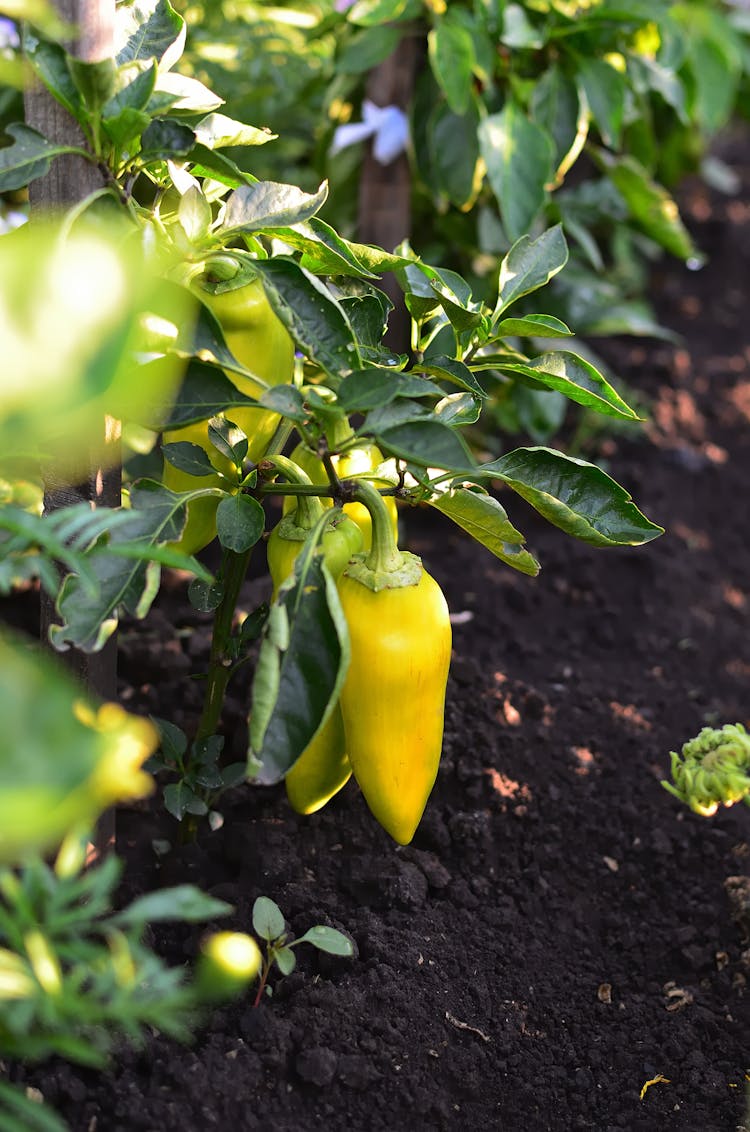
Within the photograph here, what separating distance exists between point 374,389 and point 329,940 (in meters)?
0.52

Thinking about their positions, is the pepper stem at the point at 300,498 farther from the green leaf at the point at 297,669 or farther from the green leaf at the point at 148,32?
the green leaf at the point at 148,32

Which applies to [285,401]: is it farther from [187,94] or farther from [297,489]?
[187,94]

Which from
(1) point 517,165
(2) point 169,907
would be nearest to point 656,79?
(1) point 517,165

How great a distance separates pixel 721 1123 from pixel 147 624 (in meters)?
0.92

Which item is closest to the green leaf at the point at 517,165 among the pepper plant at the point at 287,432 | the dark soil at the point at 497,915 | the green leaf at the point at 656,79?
the green leaf at the point at 656,79

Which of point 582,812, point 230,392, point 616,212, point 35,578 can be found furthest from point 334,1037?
point 616,212

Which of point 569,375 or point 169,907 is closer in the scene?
point 169,907

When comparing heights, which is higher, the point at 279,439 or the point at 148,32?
the point at 148,32

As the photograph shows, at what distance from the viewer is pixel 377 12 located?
1867 mm

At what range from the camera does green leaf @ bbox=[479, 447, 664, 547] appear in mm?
1031

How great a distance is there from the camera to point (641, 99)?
2.32 metres

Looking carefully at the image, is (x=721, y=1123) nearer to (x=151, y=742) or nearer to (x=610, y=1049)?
(x=610, y=1049)

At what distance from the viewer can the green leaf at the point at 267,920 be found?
106cm

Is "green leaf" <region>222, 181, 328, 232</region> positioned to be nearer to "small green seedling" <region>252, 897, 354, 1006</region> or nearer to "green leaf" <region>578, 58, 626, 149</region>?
"small green seedling" <region>252, 897, 354, 1006</region>
